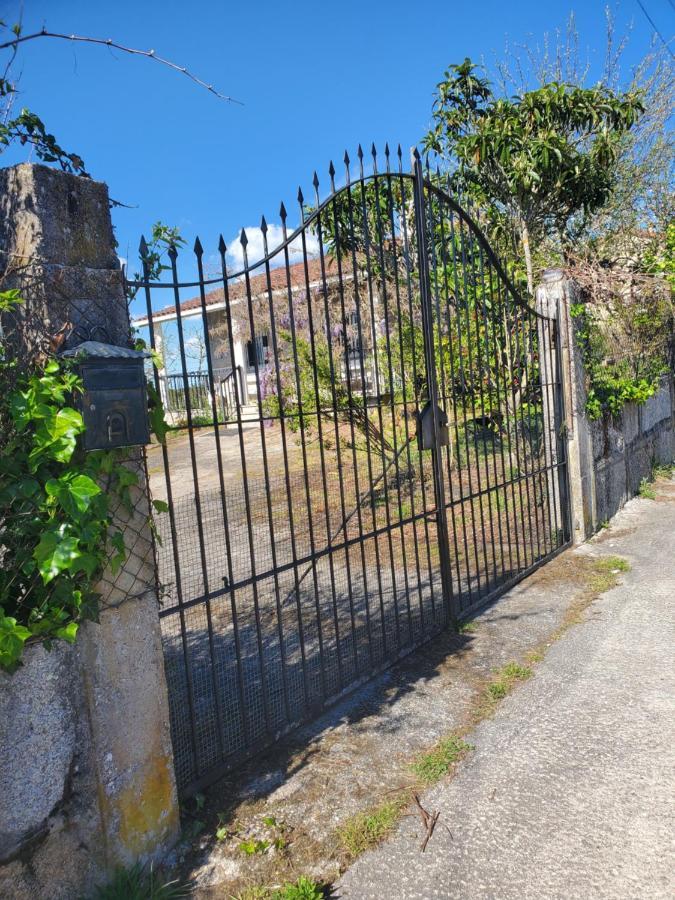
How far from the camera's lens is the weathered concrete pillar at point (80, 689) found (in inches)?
81.2

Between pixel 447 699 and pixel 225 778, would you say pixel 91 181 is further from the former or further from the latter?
pixel 447 699

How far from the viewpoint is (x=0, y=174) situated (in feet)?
7.23

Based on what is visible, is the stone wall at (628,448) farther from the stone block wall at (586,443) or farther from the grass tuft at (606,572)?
the grass tuft at (606,572)

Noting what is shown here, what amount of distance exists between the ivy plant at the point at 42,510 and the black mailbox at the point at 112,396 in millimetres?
44

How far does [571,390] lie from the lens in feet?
20.8

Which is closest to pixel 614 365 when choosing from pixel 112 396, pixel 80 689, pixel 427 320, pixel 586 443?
pixel 586 443

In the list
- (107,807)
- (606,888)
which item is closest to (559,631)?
(606,888)

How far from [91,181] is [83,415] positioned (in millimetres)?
855

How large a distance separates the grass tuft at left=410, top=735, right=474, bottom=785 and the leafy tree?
20.1 feet

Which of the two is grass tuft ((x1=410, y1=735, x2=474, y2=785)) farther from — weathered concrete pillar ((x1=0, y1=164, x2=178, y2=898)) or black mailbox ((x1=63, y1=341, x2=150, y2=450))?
black mailbox ((x1=63, y1=341, x2=150, y2=450))

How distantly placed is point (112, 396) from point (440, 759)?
2159 mm

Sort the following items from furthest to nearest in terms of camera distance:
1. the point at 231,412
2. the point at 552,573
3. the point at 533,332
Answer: the point at 231,412 → the point at 533,332 → the point at 552,573

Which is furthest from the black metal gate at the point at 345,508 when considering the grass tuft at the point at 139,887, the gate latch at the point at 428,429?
the grass tuft at the point at 139,887

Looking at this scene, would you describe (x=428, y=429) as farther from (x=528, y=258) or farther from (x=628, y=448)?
(x=528, y=258)
